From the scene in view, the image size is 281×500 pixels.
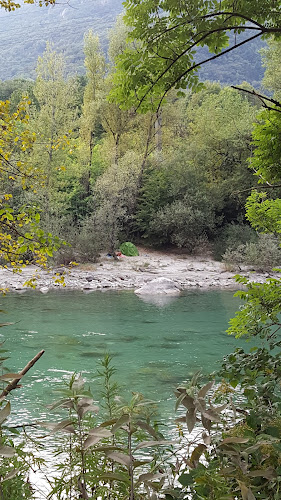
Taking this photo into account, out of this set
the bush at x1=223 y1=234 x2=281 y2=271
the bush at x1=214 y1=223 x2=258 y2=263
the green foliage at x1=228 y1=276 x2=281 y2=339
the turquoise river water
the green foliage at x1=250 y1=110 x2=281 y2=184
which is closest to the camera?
the green foliage at x1=250 y1=110 x2=281 y2=184

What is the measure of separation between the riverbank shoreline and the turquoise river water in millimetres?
1539

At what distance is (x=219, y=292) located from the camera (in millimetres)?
15773

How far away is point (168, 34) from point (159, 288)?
43.9 ft

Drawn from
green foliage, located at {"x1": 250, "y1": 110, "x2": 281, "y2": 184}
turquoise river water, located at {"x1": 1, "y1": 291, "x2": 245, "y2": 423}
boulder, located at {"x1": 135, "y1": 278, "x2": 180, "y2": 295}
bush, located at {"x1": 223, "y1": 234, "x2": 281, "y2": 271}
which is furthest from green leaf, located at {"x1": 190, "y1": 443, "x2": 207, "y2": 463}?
bush, located at {"x1": 223, "y1": 234, "x2": 281, "y2": 271}

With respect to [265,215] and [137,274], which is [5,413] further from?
[137,274]

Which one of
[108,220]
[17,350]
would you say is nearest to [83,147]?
[108,220]

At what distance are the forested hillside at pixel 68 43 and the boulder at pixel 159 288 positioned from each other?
6142 cm

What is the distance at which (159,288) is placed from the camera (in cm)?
1587

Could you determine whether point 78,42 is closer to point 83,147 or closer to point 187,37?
point 83,147

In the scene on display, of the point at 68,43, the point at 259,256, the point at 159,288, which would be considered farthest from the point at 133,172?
the point at 68,43

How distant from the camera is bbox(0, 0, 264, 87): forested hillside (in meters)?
86.4

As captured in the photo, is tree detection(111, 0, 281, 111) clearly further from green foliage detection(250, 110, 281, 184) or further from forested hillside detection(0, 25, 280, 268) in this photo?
forested hillside detection(0, 25, 280, 268)

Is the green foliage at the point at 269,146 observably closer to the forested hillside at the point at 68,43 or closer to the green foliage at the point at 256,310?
the green foliage at the point at 256,310

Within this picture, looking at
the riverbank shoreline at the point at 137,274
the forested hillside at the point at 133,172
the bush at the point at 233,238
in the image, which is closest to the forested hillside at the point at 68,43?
the forested hillside at the point at 133,172
